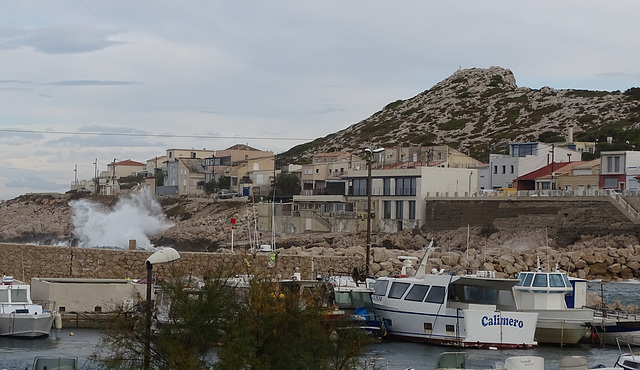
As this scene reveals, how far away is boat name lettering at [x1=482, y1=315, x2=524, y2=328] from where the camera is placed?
83.1 feet

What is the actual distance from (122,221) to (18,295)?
61337 millimetres

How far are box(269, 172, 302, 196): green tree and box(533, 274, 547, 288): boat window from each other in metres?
57.0

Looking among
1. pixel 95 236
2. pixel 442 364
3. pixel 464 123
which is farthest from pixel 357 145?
pixel 442 364

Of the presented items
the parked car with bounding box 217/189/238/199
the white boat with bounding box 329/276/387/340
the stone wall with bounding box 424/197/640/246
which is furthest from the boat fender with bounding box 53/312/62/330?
the parked car with bounding box 217/189/238/199

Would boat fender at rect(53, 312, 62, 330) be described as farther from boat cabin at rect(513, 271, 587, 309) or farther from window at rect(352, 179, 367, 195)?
window at rect(352, 179, 367, 195)

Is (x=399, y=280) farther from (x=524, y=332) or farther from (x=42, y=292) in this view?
(x=42, y=292)

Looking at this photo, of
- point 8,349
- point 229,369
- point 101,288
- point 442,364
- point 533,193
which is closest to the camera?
point 229,369

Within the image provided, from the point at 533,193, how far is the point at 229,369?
172ft

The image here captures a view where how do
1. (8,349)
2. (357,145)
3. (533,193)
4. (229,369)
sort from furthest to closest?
1. (357,145)
2. (533,193)
3. (8,349)
4. (229,369)

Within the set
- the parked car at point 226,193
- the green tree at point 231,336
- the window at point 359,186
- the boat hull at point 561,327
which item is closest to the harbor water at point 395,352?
the boat hull at point 561,327

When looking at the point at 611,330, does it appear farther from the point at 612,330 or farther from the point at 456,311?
the point at 456,311

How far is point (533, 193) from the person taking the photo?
205 feet

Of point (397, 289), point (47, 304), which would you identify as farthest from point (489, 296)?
point (47, 304)

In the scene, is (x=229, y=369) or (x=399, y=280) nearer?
(x=229, y=369)
